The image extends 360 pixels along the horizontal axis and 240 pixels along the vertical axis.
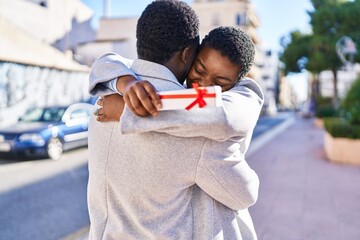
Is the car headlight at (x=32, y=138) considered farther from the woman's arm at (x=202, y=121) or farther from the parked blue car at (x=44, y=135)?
the woman's arm at (x=202, y=121)

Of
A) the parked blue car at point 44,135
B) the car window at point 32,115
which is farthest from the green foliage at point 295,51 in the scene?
the car window at point 32,115

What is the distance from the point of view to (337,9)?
1708 cm

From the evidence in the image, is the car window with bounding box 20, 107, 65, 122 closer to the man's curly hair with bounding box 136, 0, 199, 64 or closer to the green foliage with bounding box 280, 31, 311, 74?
the man's curly hair with bounding box 136, 0, 199, 64

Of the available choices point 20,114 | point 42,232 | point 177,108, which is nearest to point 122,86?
point 177,108

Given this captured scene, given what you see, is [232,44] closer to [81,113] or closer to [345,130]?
[81,113]

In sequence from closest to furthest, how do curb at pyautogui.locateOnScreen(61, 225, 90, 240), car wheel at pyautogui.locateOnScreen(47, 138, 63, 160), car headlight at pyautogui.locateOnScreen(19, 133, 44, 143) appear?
curb at pyautogui.locateOnScreen(61, 225, 90, 240) < car headlight at pyautogui.locateOnScreen(19, 133, 44, 143) < car wheel at pyautogui.locateOnScreen(47, 138, 63, 160)

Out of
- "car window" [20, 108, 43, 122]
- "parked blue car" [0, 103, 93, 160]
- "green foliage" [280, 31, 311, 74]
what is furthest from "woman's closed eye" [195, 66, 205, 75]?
"green foliage" [280, 31, 311, 74]

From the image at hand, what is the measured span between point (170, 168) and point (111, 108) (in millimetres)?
221

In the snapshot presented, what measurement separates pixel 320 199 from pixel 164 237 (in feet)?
15.5

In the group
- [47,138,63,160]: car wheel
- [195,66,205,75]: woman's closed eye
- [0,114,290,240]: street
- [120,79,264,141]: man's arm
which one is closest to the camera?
[120,79,264,141]: man's arm

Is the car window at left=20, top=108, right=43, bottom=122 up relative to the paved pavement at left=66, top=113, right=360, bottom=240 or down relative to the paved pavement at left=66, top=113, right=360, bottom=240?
up

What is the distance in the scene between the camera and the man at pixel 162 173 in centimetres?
92

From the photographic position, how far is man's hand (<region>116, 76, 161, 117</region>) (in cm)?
80

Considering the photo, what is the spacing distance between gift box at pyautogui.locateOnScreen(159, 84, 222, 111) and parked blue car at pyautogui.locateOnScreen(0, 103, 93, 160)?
21.2 ft
